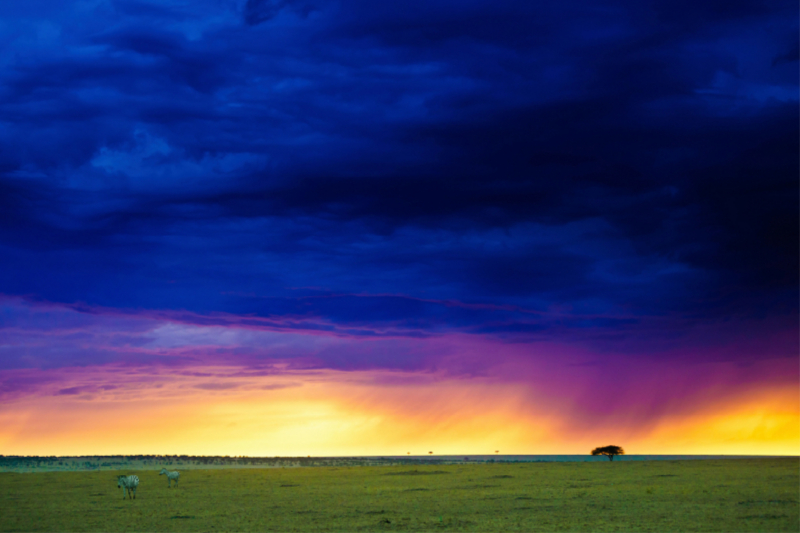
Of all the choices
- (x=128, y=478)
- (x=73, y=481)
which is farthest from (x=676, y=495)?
(x=73, y=481)

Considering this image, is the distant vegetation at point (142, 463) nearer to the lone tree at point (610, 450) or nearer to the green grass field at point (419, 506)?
the lone tree at point (610, 450)

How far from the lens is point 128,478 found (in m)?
46.9

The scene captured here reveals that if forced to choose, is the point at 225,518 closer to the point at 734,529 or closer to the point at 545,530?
the point at 545,530

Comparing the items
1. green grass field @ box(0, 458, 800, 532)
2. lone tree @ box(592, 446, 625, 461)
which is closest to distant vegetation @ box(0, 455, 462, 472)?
lone tree @ box(592, 446, 625, 461)

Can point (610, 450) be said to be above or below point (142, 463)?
above

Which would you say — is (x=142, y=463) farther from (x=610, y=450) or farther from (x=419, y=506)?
(x=419, y=506)

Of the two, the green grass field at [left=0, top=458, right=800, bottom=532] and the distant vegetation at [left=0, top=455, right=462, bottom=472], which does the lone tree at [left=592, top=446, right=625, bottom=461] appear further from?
the green grass field at [left=0, top=458, right=800, bottom=532]

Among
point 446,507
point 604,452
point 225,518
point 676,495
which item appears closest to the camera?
point 225,518

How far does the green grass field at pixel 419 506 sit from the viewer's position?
32.1 meters

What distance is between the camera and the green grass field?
3209cm

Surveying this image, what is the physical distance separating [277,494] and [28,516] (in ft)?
55.4

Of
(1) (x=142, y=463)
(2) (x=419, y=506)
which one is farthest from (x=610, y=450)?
(2) (x=419, y=506)

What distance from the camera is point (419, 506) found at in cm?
3991

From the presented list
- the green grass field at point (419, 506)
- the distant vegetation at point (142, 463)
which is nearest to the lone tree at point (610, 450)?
the distant vegetation at point (142, 463)
